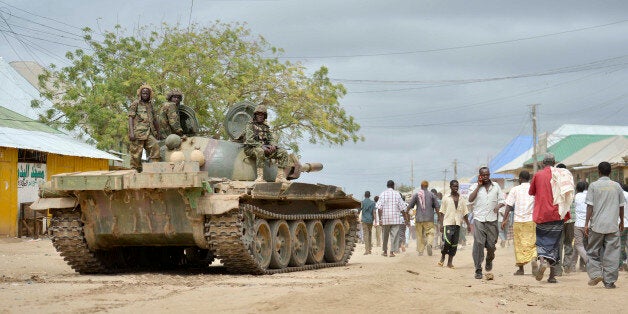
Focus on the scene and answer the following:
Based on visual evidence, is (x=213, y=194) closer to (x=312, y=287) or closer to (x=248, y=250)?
(x=248, y=250)

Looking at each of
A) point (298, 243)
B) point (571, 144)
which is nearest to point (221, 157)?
point (298, 243)

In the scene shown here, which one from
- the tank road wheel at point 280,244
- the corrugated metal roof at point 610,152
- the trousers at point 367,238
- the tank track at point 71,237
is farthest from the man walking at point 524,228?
the corrugated metal roof at point 610,152

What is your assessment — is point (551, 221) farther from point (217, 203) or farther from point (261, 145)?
point (261, 145)

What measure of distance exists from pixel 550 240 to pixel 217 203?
4693 mm

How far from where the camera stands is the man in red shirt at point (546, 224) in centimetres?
1347

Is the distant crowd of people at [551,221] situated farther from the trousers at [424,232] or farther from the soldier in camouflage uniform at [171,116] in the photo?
the soldier in camouflage uniform at [171,116]

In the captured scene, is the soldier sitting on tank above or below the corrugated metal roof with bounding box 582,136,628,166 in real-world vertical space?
below

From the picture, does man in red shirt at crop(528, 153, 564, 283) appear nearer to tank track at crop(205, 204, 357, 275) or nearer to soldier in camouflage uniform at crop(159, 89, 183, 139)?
tank track at crop(205, 204, 357, 275)

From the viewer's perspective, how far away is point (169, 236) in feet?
46.4

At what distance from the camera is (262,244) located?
50.0 ft

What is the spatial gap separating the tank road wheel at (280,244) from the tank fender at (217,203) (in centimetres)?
215

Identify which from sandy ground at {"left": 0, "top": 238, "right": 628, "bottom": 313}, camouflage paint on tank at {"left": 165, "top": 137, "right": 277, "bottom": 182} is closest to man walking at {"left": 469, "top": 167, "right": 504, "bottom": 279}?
sandy ground at {"left": 0, "top": 238, "right": 628, "bottom": 313}

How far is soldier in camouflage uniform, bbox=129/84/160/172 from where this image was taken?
15.0 metres

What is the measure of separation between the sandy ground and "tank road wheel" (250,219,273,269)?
461 millimetres
